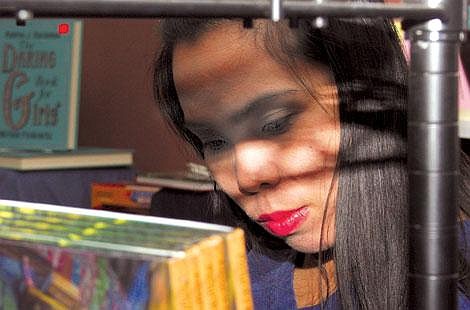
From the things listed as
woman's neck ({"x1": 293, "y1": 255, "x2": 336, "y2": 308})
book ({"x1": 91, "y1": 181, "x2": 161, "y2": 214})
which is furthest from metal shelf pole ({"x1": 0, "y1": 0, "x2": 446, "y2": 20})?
book ({"x1": 91, "y1": 181, "x2": 161, "y2": 214})

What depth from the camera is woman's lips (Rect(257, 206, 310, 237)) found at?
797 mm

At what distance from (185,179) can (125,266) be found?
A: 1637 millimetres

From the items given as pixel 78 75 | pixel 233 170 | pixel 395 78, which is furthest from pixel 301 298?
pixel 78 75

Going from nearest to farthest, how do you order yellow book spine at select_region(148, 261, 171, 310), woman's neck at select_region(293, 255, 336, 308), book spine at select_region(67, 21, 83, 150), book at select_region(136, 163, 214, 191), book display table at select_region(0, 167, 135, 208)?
yellow book spine at select_region(148, 261, 171, 310), woman's neck at select_region(293, 255, 336, 308), book at select_region(136, 163, 214, 191), book display table at select_region(0, 167, 135, 208), book spine at select_region(67, 21, 83, 150)

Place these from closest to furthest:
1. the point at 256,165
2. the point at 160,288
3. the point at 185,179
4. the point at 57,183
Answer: the point at 160,288 < the point at 256,165 < the point at 185,179 < the point at 57,183

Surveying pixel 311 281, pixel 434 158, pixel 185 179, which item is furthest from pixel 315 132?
pixel 185 179

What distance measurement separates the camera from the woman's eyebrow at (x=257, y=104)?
2.49 ft

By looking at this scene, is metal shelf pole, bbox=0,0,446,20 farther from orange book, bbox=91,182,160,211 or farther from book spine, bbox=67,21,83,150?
book spine, bbox=67,21,83,150

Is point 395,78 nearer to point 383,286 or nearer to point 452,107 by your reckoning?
point 383,286

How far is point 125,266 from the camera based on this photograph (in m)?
0.30

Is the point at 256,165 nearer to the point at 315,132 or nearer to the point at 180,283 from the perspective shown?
the point at 315,132

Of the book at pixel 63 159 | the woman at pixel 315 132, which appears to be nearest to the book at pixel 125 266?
the woman at pixel 315 132

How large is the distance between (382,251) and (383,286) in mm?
29

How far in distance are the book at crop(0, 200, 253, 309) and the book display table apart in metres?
1.71
